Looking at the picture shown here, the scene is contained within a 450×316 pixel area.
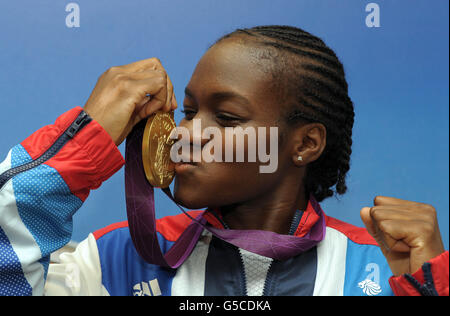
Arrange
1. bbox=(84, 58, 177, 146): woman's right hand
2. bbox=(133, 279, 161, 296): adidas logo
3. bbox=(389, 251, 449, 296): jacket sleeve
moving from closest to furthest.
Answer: bbox=(389, 251, 449, 296): jacket sleeve, bbox=(84, 58, 177, 146): woman's right hand, bbox=(133, 279, 161, 296): adidas logo

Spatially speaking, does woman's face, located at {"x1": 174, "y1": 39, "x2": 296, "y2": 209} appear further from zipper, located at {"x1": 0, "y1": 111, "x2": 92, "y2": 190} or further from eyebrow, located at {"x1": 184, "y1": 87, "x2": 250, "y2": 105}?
zipper, located at {"x1": 0, "y1": 111, "x2": 92, "y2": 190}

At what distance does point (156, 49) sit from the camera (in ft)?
5.67

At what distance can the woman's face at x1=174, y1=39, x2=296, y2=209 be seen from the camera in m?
1.20

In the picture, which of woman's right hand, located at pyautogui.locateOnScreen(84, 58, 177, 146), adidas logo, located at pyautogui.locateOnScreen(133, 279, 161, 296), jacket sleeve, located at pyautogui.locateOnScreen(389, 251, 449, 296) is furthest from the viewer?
adidas logo, located at pyautogui.locateOnScreen(133, 279, 161, 296)

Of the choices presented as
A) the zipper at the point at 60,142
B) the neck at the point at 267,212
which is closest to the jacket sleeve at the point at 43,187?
the zipper at the point at 60,142

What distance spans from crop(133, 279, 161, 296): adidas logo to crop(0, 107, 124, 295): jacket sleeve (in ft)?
0.77

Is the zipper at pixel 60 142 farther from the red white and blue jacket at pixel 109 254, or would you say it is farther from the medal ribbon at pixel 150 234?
the medal ribbon at pixel 150 234

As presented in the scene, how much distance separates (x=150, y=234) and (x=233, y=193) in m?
0.22

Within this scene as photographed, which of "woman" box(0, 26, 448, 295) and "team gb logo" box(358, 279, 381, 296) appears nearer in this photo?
"woman" box(0, 26, 448, 295)

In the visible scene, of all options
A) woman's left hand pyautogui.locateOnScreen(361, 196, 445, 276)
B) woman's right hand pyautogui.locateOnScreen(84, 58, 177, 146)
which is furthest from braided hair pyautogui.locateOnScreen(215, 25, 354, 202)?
woman's left hand pyautogui.locateOnScreen(361, 196, 445, 276)

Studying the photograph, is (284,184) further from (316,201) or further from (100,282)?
(100,282)

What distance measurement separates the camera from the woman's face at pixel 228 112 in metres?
1.20

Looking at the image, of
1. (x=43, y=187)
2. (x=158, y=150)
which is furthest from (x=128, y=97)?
(x=43, y=187)

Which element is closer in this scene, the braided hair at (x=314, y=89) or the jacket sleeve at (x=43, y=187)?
the jacket sleeve at (x=43, y=187)
